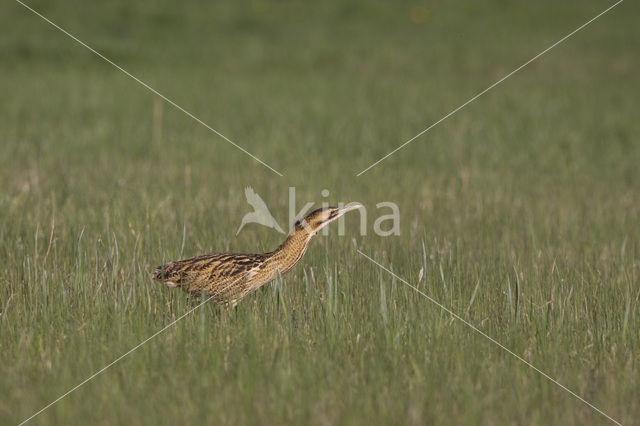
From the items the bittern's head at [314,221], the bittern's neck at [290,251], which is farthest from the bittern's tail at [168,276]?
the bittern's head at [314,221]

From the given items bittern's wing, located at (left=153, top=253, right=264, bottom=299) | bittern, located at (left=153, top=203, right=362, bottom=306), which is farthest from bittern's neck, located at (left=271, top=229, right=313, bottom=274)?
bittern's wing, located at (left=153, top=253, right=264, bottom=299)

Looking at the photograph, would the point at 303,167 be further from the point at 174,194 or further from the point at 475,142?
the point at 475,142

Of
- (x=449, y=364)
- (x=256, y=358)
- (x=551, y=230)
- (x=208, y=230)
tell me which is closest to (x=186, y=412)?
(x=256, y=358)

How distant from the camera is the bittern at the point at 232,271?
555 centimetres

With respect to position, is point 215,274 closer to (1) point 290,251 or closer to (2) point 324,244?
(1) point 290,251

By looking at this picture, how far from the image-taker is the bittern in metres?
5.55

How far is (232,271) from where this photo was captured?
5.54 m

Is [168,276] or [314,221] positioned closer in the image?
[168,276]

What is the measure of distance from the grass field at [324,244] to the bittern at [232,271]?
162 millimetres

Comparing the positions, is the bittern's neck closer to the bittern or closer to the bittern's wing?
the bittern

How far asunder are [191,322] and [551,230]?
16.0 ft

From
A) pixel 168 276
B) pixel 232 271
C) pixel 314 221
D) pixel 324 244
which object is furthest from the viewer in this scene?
pixel 324 244

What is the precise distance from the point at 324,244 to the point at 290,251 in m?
1.65

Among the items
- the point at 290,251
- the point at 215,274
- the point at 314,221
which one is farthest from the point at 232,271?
the point at 314,221
